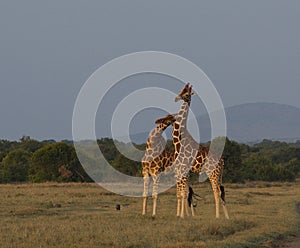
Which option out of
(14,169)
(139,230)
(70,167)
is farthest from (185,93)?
(14,169)

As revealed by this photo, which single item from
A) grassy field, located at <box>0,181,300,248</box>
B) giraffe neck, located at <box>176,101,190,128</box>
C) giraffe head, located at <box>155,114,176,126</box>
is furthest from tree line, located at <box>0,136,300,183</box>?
giraffe neck, located at <box>176,101,190,128</box>

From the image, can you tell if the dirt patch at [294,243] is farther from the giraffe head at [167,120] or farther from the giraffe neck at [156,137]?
the giraffe head at [167,120]

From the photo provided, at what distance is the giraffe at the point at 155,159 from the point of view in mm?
20766

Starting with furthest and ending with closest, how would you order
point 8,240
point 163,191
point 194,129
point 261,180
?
point 261,180 → point 163,191 → point 194,129 → point 8,240

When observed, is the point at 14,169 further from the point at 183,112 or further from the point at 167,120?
the point at 183,112

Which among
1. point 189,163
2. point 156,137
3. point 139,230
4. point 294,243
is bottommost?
point 294,243

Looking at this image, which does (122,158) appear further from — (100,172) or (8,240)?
(8,240)

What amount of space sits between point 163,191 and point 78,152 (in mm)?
22181

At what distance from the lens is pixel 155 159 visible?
68.1ft

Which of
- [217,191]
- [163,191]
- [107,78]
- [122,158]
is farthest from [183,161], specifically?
[122,158]

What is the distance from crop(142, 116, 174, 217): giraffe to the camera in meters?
20.8

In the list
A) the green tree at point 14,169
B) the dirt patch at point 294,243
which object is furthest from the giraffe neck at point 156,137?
the green tree at point 14,169

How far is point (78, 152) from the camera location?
59625 millimetres

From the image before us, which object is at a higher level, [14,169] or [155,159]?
[14,169]
